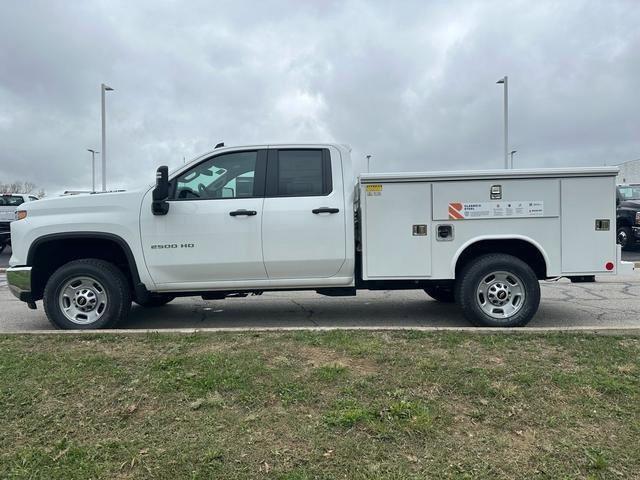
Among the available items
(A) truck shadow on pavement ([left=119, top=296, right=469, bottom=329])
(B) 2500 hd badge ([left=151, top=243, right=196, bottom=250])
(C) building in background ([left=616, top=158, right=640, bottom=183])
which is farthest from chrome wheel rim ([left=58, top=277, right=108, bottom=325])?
(C) building in background ([left=616, top=158, right=640, bottom=183])

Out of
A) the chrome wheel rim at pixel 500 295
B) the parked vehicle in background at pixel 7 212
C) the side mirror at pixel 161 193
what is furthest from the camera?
the parked vehicle in background at pixel 7 212

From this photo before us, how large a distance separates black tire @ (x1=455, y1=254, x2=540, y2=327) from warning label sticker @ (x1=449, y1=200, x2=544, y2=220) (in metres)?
0.46

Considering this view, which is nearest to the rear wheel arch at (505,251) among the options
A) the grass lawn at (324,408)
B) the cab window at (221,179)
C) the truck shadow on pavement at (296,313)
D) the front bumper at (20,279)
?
the truck shadow on pavement at (296,313)

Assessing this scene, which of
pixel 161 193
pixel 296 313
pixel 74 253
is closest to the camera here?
pixel 161 193

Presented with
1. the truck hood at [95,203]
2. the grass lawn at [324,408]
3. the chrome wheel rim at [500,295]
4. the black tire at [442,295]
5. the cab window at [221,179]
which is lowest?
the grass lawn at [324,408]

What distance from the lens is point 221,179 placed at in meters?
5.79

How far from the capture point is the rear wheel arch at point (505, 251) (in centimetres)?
570

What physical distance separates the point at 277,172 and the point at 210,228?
3.09ft

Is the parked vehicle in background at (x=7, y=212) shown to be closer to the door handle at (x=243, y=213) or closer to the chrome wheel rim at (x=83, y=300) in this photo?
the chrome wheel rim at (x=83, y=300)

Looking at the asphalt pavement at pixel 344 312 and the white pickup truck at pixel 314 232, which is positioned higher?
the white pickup truck at pixel 314 232

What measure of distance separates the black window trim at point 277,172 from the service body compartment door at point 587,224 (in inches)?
97.2

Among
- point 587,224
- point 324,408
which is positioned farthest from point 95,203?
point 587,224

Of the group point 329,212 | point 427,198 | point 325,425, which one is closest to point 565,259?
point 427,198

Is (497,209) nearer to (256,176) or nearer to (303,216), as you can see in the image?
(303,216)
